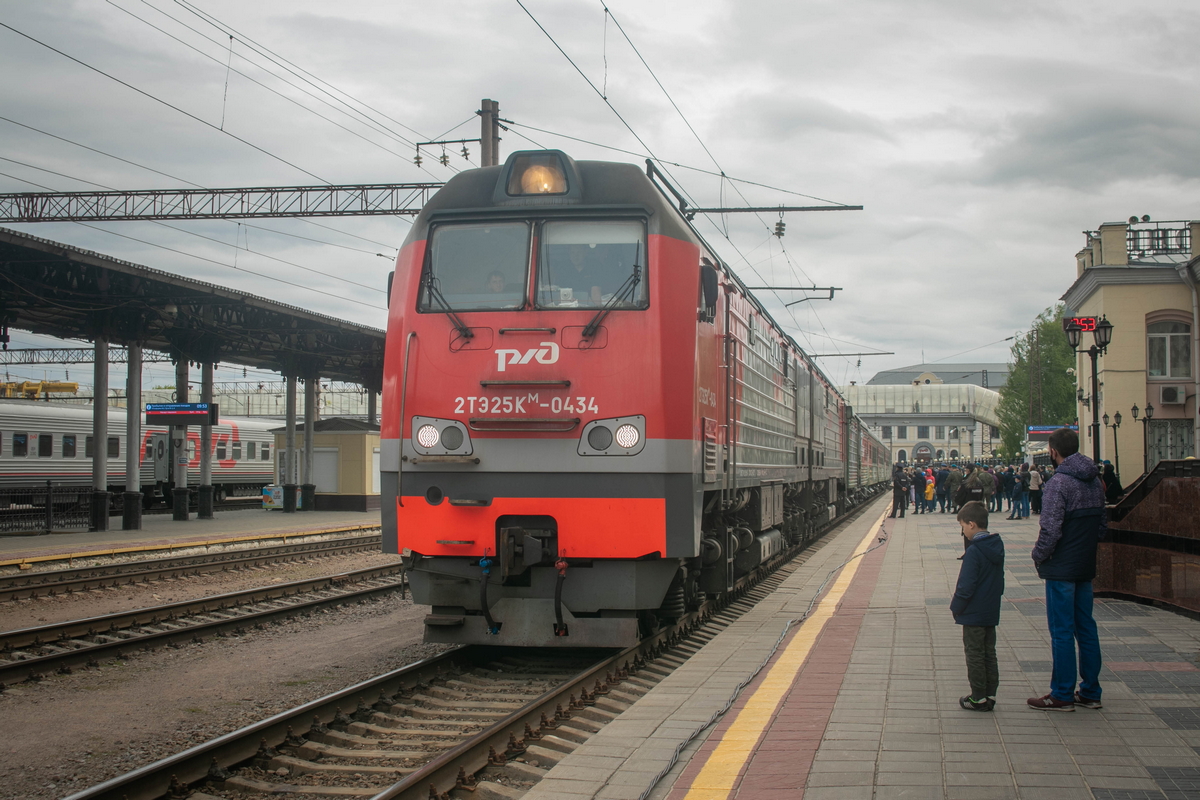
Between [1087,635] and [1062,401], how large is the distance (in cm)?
5828

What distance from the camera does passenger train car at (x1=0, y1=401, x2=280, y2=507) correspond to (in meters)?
28.3

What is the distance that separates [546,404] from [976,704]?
3.52 metres

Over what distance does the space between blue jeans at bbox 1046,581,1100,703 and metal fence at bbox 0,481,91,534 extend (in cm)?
2181

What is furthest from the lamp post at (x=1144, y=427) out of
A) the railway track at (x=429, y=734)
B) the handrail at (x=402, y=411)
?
the handrail at (x=402, y=411)

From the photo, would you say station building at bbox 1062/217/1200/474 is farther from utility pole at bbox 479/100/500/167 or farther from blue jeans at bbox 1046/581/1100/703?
blue jeans at bbox 1046/581/1100/703

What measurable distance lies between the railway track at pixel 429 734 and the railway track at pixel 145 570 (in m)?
7.55

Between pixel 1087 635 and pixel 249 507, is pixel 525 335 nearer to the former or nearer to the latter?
pixel 1087 635

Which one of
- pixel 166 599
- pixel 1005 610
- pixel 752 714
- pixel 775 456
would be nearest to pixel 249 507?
pixel 166 599

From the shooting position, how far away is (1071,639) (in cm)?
594

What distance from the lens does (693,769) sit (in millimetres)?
4859

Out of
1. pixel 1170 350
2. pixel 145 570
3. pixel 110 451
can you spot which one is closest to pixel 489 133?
pixel 145 570

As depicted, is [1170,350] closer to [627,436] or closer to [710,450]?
[710,450]

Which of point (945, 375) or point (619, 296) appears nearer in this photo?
point (619, 296)

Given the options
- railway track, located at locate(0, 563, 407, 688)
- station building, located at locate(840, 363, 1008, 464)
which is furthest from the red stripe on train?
station building, located at locate(840, 363, 1008, 464)
